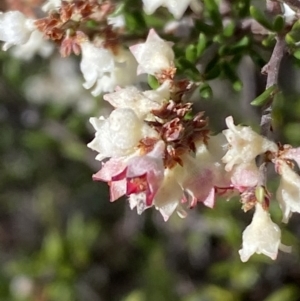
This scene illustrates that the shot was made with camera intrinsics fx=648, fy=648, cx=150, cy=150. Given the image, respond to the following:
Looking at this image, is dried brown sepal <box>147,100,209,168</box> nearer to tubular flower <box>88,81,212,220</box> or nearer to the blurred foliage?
tubular flower <box>88,81,212,220</box>

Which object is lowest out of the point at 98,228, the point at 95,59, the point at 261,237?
the point at 98,228

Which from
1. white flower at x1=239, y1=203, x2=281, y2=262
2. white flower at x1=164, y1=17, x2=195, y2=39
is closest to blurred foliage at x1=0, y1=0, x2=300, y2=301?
white flower at x1=164, y1=17, x2=195, y2=39

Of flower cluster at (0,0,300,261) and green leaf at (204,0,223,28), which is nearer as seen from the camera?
flower cluster at (0,0,300,261)

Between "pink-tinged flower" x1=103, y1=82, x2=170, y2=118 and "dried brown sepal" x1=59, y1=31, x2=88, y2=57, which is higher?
"pink-tinged flower" x1=103, y1=82, x2=170, y2=118

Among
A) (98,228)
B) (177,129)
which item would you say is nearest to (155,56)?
(177,129)

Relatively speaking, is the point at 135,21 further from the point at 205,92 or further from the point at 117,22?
the point at 205,92

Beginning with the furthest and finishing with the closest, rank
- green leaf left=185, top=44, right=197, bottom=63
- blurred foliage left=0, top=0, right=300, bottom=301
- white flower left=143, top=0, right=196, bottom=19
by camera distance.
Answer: blurred foliage left=0, top=0, right=300, bottom=301 → green leaf left=185, top=44, right=197, bottom=63 → white flower left=143, top=0, right=196, bottom=19
